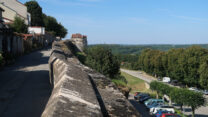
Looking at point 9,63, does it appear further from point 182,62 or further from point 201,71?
point 182,62

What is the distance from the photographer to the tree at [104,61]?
2577cm

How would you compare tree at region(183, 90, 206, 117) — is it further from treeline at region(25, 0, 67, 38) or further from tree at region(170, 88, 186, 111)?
treeline at region(25, 0, 67, 38)

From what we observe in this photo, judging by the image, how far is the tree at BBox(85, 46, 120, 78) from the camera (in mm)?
25766

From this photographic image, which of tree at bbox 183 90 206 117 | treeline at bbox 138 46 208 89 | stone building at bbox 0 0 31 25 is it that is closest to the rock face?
tree at bbox 183 90 206 117

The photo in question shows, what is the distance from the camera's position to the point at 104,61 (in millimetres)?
26828

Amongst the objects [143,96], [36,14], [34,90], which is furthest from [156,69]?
[34,90]

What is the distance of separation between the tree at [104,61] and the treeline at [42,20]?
4671 centimetres

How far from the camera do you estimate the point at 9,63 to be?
17344 millimetres

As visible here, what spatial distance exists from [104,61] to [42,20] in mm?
54333

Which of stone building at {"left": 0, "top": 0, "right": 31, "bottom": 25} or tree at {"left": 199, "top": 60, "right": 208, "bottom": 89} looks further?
tree at {"left": 199, "top": 60, "right": 208, "bottom": 89}

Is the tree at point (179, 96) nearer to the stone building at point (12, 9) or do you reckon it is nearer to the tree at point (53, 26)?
the stone building at point (12, 9)

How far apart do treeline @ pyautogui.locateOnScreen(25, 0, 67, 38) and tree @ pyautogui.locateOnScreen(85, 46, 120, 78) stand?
153 ft

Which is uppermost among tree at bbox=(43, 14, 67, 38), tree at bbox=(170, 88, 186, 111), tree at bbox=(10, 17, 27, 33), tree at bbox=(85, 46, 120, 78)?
tree at bbox=(43, 14, 67, 38)

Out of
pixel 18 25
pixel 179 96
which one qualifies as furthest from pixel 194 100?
pixel 18 25
